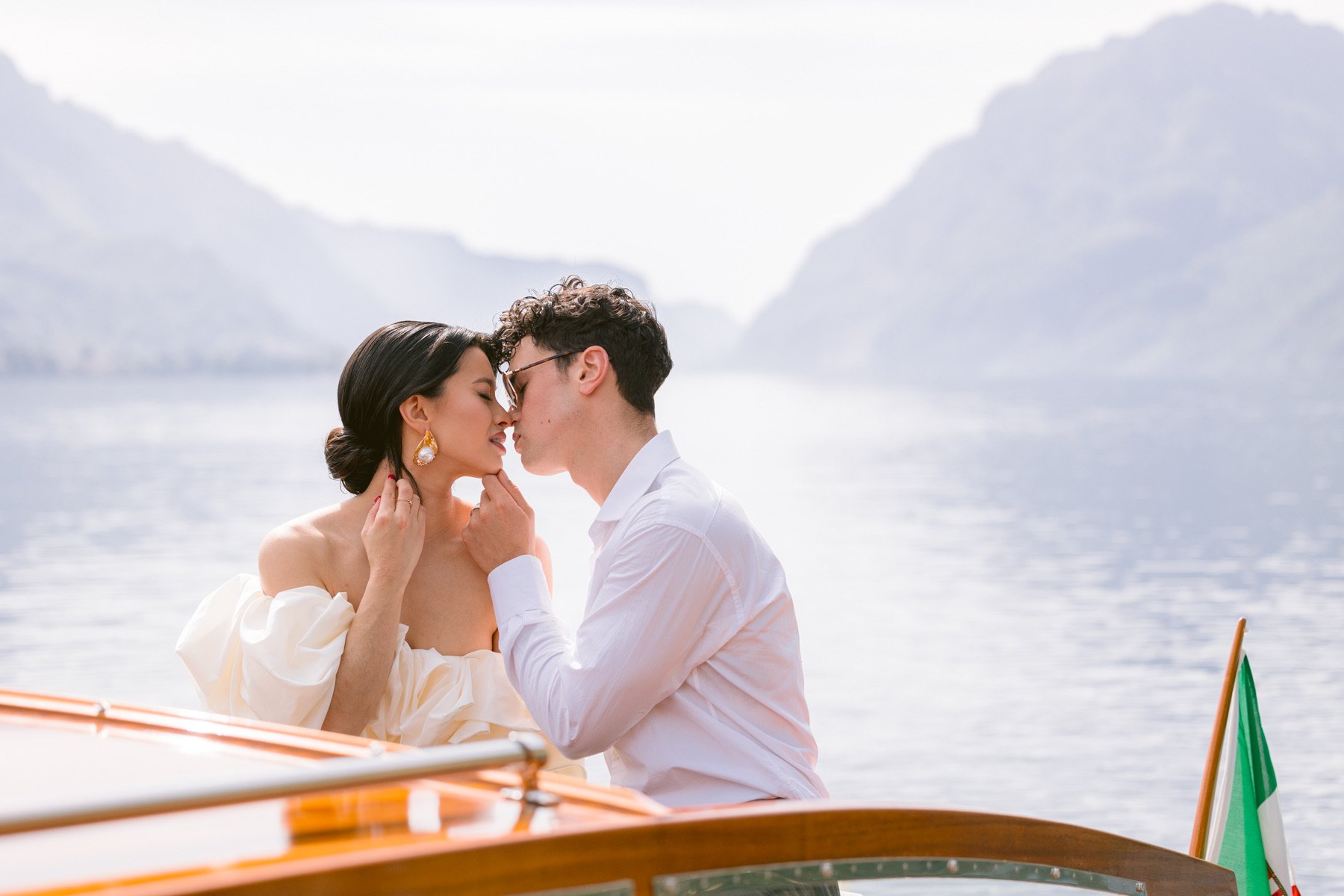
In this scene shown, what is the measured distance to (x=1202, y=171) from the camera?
550 ft

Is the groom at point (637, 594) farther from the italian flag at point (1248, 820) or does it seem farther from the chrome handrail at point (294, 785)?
the italian flag at point (1248, 820)

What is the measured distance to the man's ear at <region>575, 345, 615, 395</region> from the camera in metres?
3.04

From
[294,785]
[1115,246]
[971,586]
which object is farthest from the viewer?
[1115,246]

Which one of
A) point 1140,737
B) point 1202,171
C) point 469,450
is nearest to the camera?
point 469,450

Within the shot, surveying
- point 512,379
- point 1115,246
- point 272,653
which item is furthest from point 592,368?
point 1115,246

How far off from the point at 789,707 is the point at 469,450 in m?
0.97

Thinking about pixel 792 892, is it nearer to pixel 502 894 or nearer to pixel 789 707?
pixel 502 894

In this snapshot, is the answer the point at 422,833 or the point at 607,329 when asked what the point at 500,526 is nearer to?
the point at 607,329

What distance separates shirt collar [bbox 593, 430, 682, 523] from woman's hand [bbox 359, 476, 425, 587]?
0.46m

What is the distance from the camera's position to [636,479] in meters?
3.04

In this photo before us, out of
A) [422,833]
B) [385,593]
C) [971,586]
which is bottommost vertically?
[422,833]

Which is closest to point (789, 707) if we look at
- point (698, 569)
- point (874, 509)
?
point (698, 569)

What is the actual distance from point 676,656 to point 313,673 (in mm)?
881

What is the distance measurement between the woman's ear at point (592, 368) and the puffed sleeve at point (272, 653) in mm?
749
